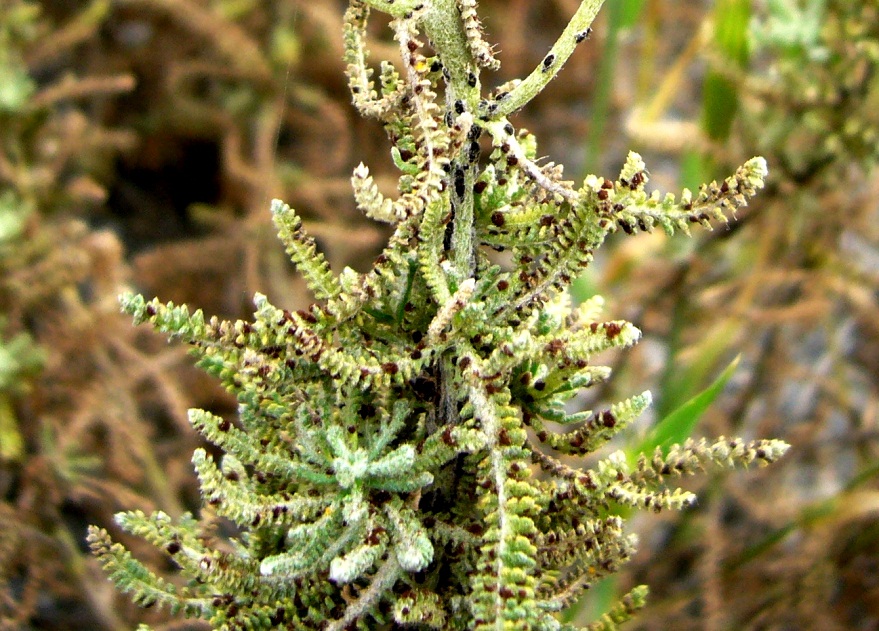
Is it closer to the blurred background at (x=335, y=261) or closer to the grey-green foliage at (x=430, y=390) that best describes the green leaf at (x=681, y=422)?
the grey-green foliage at (x=430, y=390)

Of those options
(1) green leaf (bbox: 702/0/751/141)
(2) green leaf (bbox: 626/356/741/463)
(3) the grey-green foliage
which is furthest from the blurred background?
(3) the grey-green foliage

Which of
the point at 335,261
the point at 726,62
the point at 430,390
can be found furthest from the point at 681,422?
the point at 335,261

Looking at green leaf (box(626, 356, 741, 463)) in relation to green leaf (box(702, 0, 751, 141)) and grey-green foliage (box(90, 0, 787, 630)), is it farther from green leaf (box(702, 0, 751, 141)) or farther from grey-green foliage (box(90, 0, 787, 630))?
green leaf (box(702, 0, 751, 141))

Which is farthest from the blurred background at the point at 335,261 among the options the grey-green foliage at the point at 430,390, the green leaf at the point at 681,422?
the grey-green foliage at the point at 430,390

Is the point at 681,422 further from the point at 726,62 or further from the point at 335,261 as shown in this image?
the point at 335,261

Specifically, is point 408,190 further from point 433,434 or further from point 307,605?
point 307,605

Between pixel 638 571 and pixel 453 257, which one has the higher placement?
pixel 638 571

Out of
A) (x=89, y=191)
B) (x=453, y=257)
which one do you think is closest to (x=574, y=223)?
(x=453, y=257)
